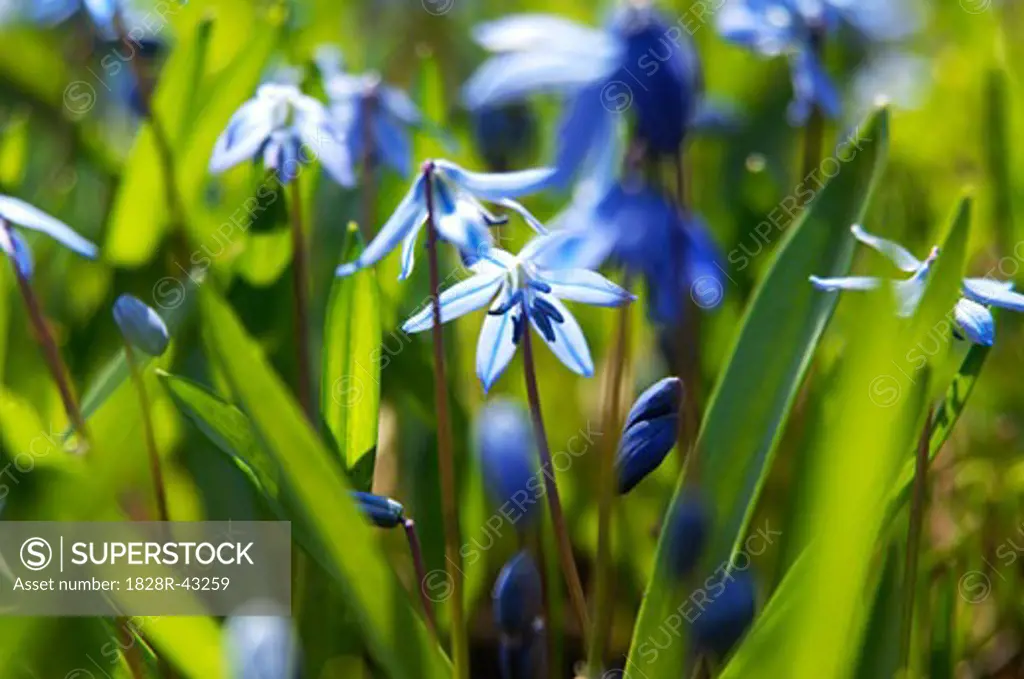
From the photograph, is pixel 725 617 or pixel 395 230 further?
pixel 395 230

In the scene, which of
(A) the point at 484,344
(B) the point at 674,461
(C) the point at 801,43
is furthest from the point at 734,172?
(A) the point at 484,344

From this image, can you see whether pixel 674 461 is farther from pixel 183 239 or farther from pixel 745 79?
pixel 745 79

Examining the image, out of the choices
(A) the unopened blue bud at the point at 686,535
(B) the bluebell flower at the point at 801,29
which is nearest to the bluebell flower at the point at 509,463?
(A) the unopened blue bud at the point at 686,535

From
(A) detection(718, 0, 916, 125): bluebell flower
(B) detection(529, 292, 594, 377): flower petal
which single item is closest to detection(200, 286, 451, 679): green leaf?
(B) detection(529, 292, 594, 377): flower petal

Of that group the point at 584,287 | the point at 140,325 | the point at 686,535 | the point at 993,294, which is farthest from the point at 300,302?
the point at 993,294

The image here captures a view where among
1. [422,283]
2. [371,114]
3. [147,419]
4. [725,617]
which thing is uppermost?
[371,114]

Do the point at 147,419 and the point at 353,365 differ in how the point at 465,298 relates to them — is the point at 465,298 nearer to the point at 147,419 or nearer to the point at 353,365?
the point at 353,365
